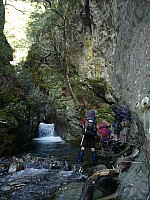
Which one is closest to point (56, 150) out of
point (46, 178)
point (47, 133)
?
point (46, 178)

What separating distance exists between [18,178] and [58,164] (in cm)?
202

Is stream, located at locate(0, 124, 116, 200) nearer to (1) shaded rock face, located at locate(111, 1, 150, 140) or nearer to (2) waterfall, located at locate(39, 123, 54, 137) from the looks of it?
(1) shaded rock face, located at locate(111, 1, 150, 140)

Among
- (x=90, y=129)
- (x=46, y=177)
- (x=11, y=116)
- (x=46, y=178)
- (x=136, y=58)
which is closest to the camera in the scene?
(x=136, y=58)

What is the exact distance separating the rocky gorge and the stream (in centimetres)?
167

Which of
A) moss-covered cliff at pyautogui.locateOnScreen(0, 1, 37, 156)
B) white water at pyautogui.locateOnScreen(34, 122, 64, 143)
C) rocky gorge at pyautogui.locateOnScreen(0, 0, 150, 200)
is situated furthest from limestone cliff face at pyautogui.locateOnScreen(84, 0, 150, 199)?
white water at pyautogui.locateOnScreen(34, 122, 64, 143)

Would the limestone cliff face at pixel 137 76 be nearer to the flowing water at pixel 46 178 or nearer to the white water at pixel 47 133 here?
the flowing water at pixel 46 178

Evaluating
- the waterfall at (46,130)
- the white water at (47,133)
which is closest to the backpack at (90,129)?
the white water at (47,133)

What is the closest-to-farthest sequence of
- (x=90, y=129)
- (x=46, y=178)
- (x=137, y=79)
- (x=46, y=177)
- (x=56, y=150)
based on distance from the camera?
(x=137, y=79), (x=46, y=178), (x=46, y=177), (x=90, y=129), (x=56, y=150)

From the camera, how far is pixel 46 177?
8.74m

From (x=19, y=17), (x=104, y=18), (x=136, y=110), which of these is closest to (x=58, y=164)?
(x=136, y=110)

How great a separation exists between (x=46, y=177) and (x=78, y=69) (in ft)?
41.5

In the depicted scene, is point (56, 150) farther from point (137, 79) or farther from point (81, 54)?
point (81, 54)

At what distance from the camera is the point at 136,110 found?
5.35 metres

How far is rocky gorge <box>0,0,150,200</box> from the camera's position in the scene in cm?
598
